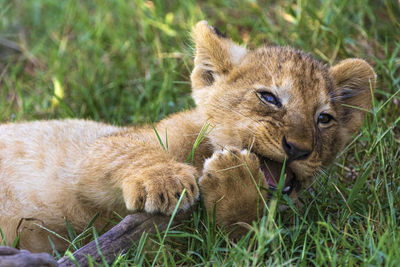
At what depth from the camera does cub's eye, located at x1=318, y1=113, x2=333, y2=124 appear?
13.4ft

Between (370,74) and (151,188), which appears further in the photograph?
(370,74)

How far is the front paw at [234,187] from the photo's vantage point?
3389mm

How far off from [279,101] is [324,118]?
46 cm

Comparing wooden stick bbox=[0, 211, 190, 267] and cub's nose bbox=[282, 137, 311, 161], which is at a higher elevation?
cub's nose bbox=[282, 137, 311, 161]

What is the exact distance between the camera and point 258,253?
283 centimetres

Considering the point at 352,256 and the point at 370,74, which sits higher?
the point at 370,74

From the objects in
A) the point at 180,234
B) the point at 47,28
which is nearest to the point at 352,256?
the point at 180,234

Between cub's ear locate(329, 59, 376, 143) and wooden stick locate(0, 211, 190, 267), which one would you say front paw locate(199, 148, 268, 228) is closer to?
wooden stick locate(0, 211, 190, 267)

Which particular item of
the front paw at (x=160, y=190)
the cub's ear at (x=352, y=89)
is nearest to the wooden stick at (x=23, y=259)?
the front paw at (x=160, y=190)

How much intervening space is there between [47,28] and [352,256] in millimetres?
5919

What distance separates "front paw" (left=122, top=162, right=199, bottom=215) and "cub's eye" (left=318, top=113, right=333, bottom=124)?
1.21 meters

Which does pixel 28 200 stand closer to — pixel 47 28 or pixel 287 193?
pixel 287 193

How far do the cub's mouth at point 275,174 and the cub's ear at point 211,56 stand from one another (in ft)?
3.50

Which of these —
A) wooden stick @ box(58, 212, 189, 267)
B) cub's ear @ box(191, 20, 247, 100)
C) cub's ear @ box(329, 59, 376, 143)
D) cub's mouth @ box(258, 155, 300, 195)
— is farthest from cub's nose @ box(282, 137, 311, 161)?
cub's ear @ box(191, 20, 247, 100)
